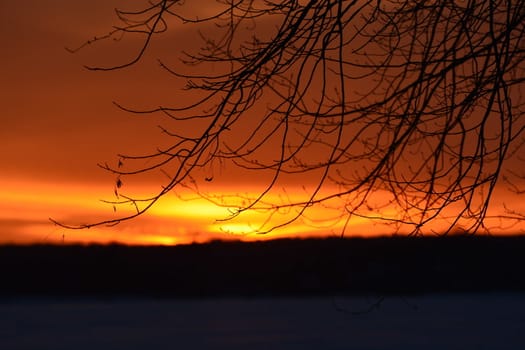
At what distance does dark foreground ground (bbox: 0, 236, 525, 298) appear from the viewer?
12.5 meters

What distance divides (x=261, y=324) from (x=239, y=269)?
1313 mm

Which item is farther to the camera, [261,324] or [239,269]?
[239,269]

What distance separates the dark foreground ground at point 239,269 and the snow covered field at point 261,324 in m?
0.16

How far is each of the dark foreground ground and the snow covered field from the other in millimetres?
157

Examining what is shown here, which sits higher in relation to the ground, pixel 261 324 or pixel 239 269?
pixel 239 269

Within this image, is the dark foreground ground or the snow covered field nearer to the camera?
the snow covered field

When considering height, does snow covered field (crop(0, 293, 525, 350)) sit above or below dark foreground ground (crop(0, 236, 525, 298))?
below

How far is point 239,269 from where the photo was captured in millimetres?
12789

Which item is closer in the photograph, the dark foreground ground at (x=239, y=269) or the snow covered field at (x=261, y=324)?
the snow covered field at (x=261, y=324)

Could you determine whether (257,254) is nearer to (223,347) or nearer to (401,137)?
(223,347)

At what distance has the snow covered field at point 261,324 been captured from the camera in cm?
1068

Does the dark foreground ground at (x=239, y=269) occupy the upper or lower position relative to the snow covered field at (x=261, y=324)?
upper

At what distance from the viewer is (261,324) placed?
38.1 ft

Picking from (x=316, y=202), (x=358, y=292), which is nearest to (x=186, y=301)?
(x=358, y=292)
